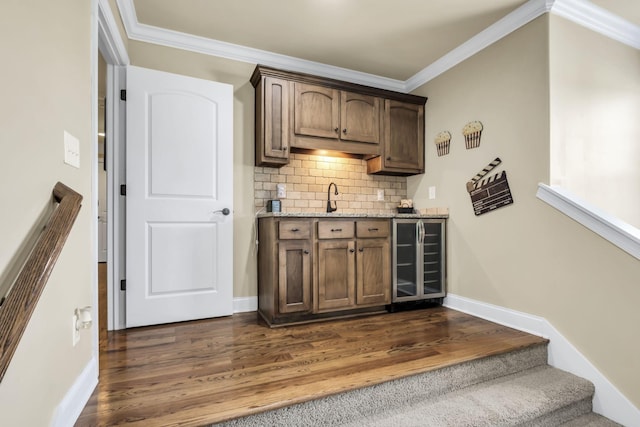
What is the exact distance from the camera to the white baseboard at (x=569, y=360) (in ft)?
6.07

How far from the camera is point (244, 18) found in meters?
2.60

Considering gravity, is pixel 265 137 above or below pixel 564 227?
above

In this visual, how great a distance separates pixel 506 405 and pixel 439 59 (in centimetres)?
299

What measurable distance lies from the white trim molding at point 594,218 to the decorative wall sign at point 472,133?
737 mm

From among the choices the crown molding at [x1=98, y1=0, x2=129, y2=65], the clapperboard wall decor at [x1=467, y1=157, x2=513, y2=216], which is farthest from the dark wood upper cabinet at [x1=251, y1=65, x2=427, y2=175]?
the crown molding at [x1=98, y1=0, x2=129, y2=65]

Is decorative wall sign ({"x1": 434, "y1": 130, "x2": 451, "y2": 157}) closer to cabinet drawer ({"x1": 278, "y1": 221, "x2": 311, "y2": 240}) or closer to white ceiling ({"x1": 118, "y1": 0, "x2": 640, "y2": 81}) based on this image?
white ceiling ({"x1": 118, "y1": 0, "x2": 640, "y2": 81})

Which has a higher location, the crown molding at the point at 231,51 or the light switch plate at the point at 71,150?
the crown molding at the point at 231,51

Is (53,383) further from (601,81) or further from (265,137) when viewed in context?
(601,81)

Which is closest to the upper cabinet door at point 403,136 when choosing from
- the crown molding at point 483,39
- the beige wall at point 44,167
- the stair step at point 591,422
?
the crown molding at point 483,39

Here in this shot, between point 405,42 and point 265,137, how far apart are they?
1541 millimetres

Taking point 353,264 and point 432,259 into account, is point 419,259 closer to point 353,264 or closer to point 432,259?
point 432,259

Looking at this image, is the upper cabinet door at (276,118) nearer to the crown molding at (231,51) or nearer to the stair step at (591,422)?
the crown molding at (231,51)

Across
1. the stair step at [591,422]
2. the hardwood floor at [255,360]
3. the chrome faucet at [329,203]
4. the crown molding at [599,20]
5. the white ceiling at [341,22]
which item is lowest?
the stair step at [591,422]

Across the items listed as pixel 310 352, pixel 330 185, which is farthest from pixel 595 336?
pixel 330 185
